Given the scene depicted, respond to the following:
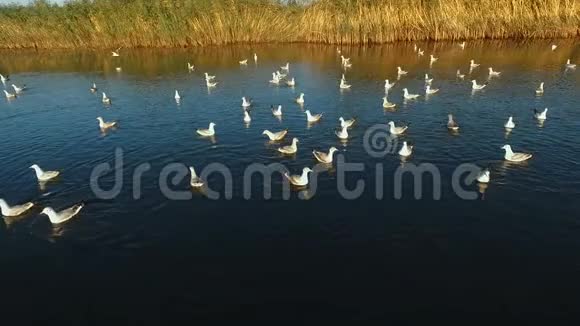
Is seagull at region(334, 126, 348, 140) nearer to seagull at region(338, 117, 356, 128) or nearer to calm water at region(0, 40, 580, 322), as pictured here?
seagull at region(338, 117, 356, 128)

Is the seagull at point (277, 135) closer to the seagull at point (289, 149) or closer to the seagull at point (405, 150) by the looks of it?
the seagull at point (289, 149)

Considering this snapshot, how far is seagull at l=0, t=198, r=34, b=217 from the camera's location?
20348 mm

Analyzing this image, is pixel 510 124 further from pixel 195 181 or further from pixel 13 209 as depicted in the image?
pixel 13 209

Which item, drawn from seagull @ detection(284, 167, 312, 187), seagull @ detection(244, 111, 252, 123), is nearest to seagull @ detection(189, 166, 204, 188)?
seagull @ detection(284, 167, 312, 187)

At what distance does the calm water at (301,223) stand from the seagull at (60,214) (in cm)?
37

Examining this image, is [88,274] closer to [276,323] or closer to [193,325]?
[193,325]

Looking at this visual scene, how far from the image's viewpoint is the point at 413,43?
6138cm

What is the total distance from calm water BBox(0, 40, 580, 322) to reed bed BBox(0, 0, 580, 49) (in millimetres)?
23753

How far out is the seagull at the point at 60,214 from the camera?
1969cm

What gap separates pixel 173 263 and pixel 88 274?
3051 millimetres

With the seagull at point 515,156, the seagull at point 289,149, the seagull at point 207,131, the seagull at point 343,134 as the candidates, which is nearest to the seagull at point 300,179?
the seagull at point 289,149

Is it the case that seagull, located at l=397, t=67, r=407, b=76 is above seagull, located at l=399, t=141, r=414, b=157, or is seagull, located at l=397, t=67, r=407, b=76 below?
above

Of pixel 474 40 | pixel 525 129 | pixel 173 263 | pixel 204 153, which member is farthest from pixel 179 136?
pixel 474 40

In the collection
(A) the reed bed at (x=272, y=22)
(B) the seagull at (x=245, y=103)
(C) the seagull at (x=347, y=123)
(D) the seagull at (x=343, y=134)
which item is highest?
(A) the reed bed at (x=272, y=22)
